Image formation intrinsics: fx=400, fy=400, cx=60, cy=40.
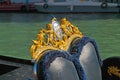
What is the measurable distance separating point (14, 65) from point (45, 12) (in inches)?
708

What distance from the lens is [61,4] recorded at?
22.5m

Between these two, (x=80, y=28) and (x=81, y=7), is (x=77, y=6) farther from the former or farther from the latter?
(x=80, y=28)

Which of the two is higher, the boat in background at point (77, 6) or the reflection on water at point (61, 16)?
the boat in background at point (77, 6)

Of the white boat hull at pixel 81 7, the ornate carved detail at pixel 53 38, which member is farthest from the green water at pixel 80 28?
the ornate carved detail at pixel 53 38

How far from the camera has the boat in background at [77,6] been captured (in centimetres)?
2173

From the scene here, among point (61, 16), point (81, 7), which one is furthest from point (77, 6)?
point (61, 16)

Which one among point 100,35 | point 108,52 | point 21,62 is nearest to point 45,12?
point 100,35

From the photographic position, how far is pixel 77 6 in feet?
72.9

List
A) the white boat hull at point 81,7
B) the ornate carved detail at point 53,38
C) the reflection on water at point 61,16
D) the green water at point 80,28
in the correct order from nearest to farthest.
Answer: the ornate carved detail at point 53,38 → the green water at point 80,28 → the reflection on water at point 61,16 → the white boat hull at point 81,7

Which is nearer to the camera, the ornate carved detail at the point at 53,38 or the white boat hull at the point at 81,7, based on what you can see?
the ornate carved detail at the point at 53,38

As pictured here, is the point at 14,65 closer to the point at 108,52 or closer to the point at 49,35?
the point at 49,35

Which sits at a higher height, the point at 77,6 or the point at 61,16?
the point at 77,6

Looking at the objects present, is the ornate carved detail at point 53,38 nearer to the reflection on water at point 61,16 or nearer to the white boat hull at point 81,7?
the reflection on water at point 61,16

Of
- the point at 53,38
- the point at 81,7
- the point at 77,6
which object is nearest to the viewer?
the point at 53,38
